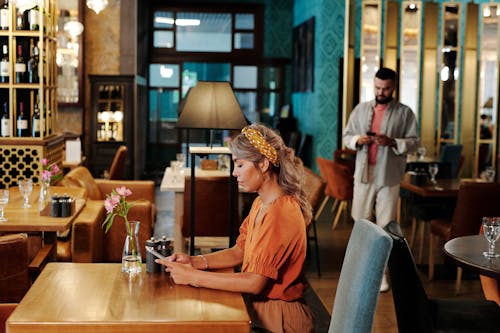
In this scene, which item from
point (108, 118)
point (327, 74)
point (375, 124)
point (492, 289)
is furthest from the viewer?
point (327, 74)

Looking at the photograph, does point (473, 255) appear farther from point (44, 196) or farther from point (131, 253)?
point (44, 196)

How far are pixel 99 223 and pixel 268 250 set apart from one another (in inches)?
110

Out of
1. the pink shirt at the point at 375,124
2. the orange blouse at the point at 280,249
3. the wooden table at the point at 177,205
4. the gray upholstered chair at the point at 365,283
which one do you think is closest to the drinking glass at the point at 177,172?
the wooden table at the point at 177,205

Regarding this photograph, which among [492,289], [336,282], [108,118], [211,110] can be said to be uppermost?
[211,110]

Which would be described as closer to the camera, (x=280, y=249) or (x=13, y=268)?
(x=280, y=249)

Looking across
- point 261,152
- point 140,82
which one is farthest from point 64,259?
point 140,82

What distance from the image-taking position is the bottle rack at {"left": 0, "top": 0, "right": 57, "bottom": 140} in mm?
6895

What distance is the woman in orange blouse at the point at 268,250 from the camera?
3031mm

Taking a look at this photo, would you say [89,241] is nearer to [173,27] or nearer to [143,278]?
[143,278]

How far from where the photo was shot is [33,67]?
7016 mm

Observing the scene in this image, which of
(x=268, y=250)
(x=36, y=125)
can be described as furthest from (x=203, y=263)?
(x=36, y=125)

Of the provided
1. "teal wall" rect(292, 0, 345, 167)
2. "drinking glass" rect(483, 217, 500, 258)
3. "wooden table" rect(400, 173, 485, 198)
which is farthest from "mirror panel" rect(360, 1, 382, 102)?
"drinking glass" rect(483, 217, 500, 258)

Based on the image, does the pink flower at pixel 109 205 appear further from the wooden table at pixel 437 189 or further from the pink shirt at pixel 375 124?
the wooden table at pixel 437 189

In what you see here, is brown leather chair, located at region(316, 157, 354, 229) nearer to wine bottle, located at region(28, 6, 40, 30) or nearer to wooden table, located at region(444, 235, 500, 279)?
wine bottle, located at region(28, 6, 40, 30)
